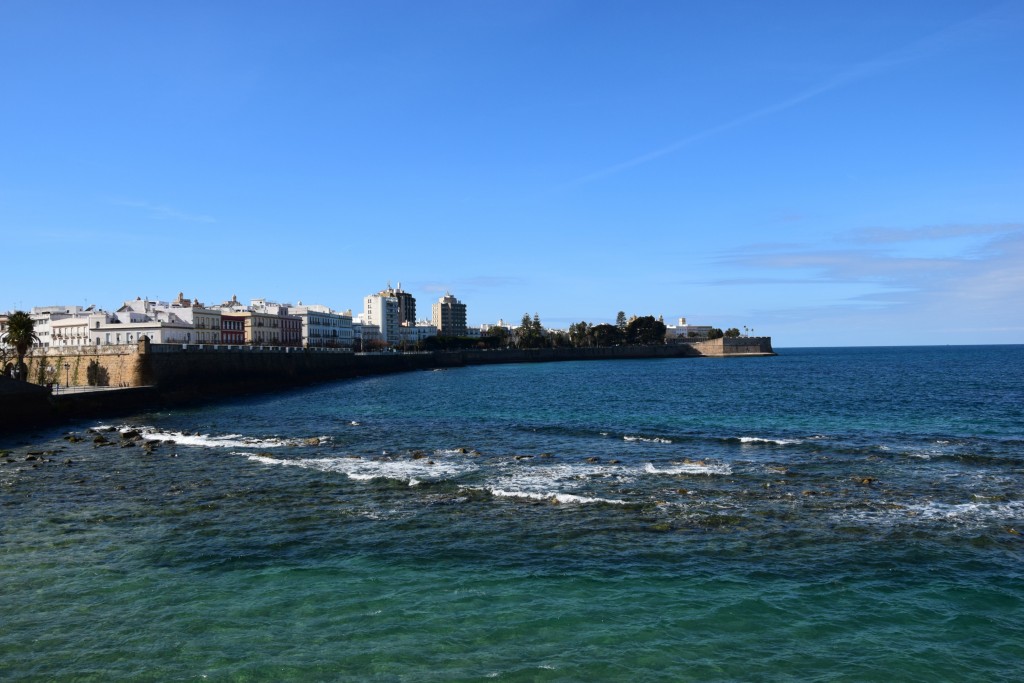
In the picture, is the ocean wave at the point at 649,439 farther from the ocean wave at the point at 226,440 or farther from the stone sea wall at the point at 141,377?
the stone sea wall at the point at 141,377

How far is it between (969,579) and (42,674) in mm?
19755

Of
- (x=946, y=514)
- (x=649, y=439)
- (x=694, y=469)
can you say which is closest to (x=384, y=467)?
(x=694, y=469)

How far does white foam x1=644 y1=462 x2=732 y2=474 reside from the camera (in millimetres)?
30547

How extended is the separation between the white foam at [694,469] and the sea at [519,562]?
0.32 m

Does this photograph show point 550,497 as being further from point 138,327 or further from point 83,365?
point 138,327

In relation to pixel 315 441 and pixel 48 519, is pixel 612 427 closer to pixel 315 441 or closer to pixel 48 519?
pixel 315 441

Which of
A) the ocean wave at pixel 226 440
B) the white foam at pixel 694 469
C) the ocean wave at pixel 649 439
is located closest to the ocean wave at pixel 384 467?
the ocean wave at pixel 226 440

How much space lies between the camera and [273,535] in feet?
70.0

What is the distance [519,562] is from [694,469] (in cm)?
1488

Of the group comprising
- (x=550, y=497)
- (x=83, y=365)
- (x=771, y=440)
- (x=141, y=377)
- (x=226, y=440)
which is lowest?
(x=226, y=440)

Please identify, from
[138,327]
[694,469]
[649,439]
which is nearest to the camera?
[694,469]

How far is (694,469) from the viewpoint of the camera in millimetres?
31172

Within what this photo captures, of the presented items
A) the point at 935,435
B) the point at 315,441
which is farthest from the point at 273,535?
the point at 935,435

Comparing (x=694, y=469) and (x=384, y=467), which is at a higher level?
(x=694, y=469)
